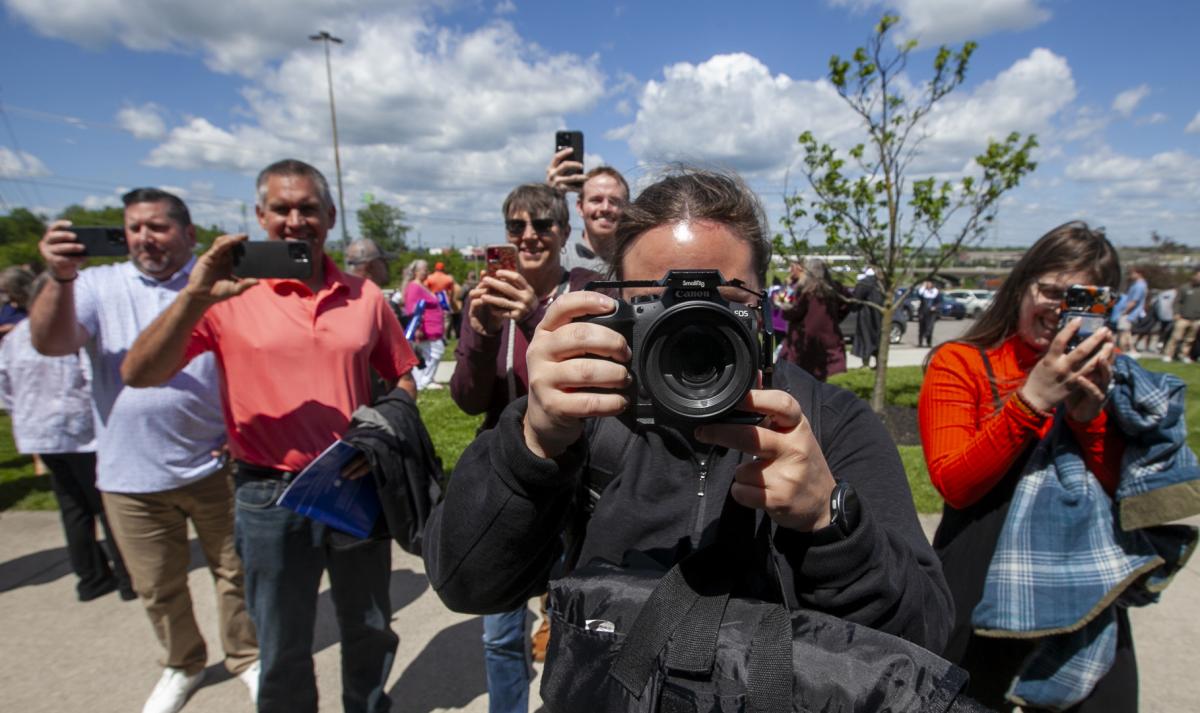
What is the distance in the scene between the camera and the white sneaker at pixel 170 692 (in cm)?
308

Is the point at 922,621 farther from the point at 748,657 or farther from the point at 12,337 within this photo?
the point at 12,337

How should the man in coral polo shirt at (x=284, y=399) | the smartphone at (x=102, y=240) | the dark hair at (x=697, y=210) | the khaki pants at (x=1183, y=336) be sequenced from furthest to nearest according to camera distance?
the khaki pants at (x=1183, y=336)
the smartphone at (x=102, y=240)
the man in coral polo shirt at (x=284, y=399)
the dark hair at (x=697, y=210)

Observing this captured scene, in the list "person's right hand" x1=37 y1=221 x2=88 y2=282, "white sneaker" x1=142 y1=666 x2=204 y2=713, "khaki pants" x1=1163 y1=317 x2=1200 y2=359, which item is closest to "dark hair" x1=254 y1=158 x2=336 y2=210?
"person's right hand" x1=37 y1=221 x2=88 y2=282

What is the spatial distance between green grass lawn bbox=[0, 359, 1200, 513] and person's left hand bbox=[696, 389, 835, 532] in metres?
4.35

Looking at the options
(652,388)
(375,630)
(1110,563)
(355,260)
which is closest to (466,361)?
(375,630)

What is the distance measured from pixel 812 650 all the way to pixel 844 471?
1.61 ft

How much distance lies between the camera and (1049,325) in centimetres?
216

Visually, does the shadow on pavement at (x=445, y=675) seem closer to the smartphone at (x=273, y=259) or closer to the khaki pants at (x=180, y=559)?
the khaki pants at (x=180, y=559)

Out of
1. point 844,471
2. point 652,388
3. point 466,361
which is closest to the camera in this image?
point 652,388

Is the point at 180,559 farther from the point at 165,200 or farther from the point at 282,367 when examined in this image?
the point at 165,200

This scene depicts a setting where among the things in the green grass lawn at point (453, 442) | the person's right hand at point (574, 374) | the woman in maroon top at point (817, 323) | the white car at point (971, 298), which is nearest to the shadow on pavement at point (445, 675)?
the green grass lawn at point (453, 442)

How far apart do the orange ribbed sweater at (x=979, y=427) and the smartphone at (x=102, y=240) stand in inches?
133

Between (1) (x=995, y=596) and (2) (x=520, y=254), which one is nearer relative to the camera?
(1) (x=995, y=596)

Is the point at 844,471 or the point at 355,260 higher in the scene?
the point at 355,260
